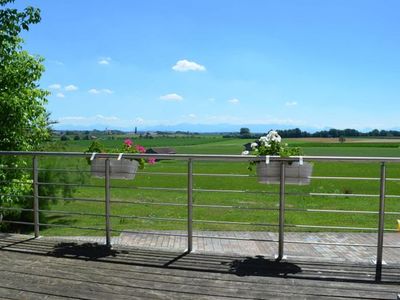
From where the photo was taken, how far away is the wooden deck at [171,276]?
3.96 metres

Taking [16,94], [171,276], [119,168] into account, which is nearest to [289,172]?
[171,276]

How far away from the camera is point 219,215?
47.8ft

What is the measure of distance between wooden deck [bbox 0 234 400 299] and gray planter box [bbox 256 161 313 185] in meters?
0.85

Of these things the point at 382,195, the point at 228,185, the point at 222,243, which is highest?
the point at 382,195

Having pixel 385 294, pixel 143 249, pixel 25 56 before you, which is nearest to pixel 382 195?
pixel 385 294

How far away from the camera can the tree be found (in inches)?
285

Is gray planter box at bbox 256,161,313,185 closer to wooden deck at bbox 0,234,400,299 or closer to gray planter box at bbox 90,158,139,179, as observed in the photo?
wooden deck at bbox 0,234,400,299

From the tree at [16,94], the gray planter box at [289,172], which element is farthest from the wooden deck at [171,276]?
the tree at [16,94]

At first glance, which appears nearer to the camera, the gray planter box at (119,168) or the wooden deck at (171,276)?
the wooden deck at (171,276)

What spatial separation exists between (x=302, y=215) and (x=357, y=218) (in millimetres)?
2065

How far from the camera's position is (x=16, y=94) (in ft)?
26.0

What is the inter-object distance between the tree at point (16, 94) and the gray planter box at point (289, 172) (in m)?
4.25

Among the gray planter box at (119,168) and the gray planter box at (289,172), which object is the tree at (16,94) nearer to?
the gray planter box at (119,168)

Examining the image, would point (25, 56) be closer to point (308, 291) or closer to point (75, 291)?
point (75, 291)
